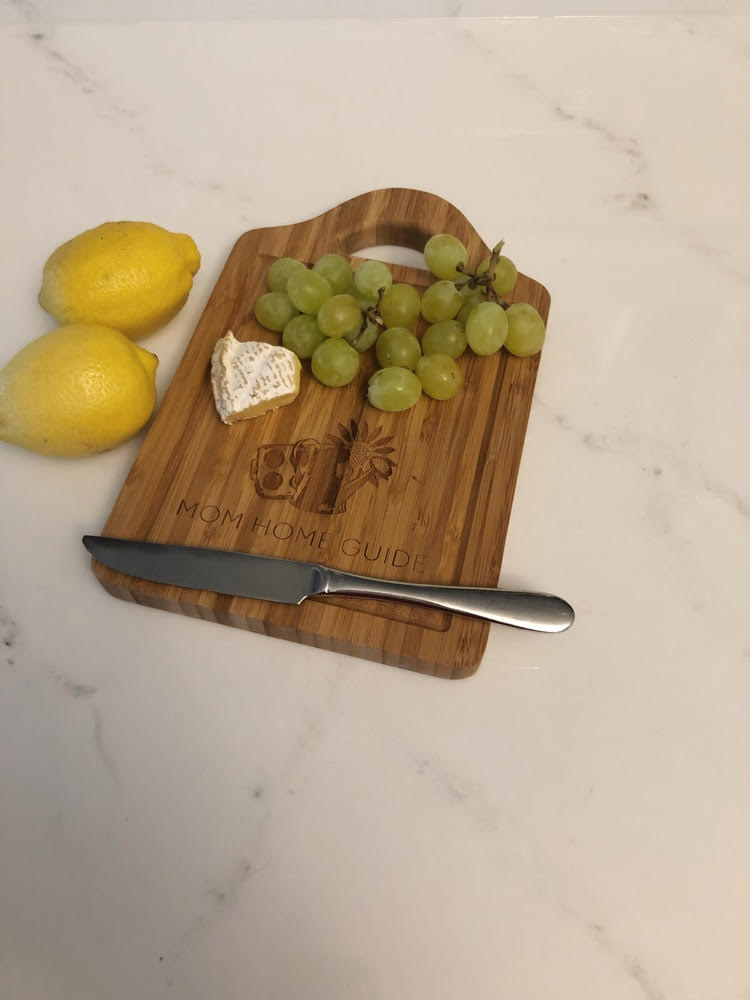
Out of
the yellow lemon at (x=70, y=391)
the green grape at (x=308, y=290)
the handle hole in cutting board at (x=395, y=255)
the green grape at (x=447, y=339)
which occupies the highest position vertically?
the green grape at (x=308, y=290)

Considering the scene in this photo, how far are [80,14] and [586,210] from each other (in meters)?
0.87

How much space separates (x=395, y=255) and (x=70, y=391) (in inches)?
18.5

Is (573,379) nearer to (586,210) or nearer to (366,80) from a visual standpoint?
(586,210)

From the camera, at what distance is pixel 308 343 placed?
867 mm

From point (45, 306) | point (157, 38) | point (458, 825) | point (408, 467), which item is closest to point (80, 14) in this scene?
point (157, 38)

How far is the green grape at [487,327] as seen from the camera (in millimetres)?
843

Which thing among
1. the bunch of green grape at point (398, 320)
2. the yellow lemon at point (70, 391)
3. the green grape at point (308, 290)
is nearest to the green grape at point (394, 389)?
the bunch of green grape at point (398, 320)

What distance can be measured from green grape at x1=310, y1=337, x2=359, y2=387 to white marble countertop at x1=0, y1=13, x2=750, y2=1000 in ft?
0.71

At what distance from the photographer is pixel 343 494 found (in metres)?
0.81

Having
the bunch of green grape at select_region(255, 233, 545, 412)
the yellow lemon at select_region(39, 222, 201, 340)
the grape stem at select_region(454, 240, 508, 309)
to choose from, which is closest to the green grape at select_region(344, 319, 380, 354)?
the bunch of green grape at select_region(255, 233, 545, 412)

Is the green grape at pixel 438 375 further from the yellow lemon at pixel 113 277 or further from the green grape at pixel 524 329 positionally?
the yellow lemon at pixel 113 277

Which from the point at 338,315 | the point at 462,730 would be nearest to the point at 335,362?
the point at 338,315

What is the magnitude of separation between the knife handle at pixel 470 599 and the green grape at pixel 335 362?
0.22m

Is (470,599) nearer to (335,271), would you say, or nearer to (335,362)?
(335,362)
